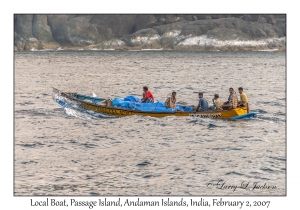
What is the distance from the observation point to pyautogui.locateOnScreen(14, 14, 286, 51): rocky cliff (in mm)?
127500

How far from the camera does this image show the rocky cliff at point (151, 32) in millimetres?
127500

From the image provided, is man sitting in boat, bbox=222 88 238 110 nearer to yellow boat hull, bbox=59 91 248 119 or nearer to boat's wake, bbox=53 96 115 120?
yellow boat hull, bbox=59 91 248 119

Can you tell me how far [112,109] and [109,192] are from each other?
1298 cm

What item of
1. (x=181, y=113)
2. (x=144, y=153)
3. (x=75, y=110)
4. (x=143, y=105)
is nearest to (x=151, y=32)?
(x=75, y=110)

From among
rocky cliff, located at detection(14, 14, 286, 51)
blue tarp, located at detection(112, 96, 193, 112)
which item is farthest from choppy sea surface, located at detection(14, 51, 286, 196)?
rocky cliff, located at detection(14, 14, 286, 51)

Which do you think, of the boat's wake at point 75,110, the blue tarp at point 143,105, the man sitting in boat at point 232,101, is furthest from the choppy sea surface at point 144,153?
the man sitting in boat at point 232,101

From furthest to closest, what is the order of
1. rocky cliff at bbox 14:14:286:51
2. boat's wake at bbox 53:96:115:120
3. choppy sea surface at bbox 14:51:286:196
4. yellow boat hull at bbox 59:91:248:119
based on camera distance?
rocky cliff at bbox 14:14:286:51 < boat's wake at bbox 53:96:115:120 < yellow boat hull at bbox 59:91:248:119 < choppy sea surface at bbox 14:51:286:196

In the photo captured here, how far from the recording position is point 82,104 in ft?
103

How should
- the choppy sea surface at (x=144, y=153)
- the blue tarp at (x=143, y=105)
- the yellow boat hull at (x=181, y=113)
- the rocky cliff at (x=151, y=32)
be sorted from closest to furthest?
1. the choppy sea surface at (x=144, y=153)
2. the yellow boat hull at (x=181, y=113)
3. the blue tarp at (x=143, y=105)
4. the rocky cliff at (x=151, y=32)

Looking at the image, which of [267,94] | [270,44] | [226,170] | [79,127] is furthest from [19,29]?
[226,170]

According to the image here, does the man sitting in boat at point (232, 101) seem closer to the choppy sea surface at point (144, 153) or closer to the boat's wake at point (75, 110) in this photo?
the choppy sea surface at point (144, 153)

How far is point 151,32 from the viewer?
135750mm

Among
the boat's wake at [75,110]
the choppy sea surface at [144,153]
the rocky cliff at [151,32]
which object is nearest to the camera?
the choppy sea surface at [144,153]
